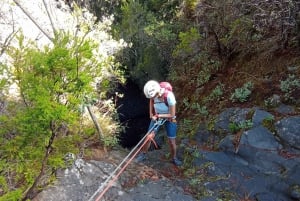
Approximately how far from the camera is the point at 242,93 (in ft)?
21.4

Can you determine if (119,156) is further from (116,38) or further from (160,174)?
(116,38)

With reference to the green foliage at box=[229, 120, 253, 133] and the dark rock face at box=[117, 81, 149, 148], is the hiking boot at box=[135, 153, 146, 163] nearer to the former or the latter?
the green foliage at box=[229, 120, 253, 133]

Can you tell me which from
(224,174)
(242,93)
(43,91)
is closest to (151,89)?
(224,174)

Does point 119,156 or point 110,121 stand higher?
point 110,121

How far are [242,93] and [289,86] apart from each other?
2.90 ft

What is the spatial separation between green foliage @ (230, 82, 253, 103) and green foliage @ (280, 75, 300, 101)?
64 cm

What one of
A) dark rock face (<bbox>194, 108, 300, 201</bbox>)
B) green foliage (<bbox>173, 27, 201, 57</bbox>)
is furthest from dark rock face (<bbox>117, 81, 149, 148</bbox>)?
dark rock face (<bbox>194, 108, 300, 201</bbox>)

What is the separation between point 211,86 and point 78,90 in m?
4.68

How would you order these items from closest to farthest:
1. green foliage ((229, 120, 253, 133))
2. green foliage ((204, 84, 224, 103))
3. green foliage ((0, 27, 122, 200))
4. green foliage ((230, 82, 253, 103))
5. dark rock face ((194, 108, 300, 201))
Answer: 1. green foliage ((0, 27, 122, 200))
2. dark rock face ((194, 108, 300, 201))
3. green foliage ((229, 120, 253, 133))
4. green foliage ((230, 82, 253, 103))
5. green foliage ((204, 84, 224, 103))

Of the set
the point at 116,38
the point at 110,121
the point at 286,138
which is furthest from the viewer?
the point at 116,38

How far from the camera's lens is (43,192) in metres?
5.34

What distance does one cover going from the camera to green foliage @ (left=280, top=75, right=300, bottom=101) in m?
5.90

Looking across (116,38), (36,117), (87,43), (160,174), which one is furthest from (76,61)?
(116,38)

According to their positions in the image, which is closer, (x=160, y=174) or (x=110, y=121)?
(x=160, y=174)
